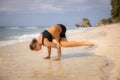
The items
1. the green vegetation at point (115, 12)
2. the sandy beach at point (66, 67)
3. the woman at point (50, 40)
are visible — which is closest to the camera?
the sandy beach at point (66, 67)

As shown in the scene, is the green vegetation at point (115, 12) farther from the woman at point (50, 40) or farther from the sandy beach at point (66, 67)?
the woman at point (50, 40)

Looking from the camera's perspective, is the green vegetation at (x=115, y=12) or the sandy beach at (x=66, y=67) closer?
the sandy beach at (x=66, y=67)

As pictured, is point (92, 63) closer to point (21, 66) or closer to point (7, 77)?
point (21, 66)

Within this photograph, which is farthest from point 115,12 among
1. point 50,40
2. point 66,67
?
point 66,67

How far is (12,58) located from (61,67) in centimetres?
80

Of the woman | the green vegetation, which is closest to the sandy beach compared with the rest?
the woman

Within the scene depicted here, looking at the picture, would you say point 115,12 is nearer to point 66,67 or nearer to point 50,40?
point 50,40

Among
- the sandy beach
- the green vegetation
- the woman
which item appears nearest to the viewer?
the sandy beach

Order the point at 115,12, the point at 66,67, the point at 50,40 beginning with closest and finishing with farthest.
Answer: the point at 66,67 → the point at 50,40 → the point at 115,12

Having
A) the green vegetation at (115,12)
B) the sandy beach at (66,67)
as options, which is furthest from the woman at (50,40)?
the green vegetation at (115,12)

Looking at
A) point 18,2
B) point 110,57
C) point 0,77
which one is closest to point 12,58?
point 18,2

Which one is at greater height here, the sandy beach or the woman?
the woman

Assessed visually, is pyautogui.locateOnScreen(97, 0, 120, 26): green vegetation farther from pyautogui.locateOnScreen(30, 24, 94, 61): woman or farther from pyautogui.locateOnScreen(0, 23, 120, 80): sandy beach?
pyautogui.locateOnScreen(30, 24, 94, 61): woman

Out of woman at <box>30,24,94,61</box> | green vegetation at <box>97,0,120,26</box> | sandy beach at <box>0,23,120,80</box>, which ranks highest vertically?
green vegetation at <box>97,0,120,26</box>
